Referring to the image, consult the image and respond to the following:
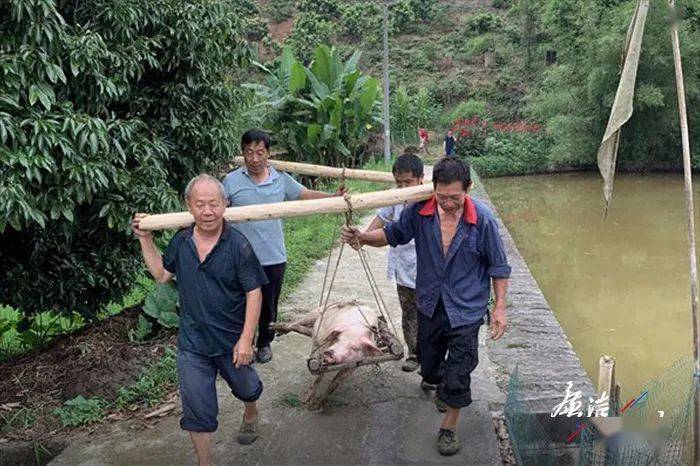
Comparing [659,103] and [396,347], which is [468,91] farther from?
[396,347]

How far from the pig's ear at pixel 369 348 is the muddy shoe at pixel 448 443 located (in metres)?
0.54

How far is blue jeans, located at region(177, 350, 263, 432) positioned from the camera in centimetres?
320

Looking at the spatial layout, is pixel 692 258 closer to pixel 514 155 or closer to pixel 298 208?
pixel 298 208

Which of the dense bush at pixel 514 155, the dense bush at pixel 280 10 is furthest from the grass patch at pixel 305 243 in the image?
the dense bush at pixel 280 10

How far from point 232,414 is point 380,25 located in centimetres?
3100

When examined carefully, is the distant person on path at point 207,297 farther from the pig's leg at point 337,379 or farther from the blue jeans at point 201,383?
the pig's leg at point 337,379

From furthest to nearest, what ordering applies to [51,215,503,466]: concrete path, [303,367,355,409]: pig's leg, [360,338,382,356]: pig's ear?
[303,367,355,409]: pig's leg
[360,338,382,356]: pig's ear
[51,215,503,466]: concrete path

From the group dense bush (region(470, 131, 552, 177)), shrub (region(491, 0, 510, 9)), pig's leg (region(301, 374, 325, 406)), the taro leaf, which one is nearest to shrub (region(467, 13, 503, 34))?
shrub (region(491, 0, 510, 9))

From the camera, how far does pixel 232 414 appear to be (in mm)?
4102

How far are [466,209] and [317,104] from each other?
29.1ft

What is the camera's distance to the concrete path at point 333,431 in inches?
141

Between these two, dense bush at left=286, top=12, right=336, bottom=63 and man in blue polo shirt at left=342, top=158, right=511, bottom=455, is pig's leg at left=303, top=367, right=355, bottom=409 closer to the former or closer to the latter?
man in blue polo shirt at left=342, top=158, right=511, bottom=455

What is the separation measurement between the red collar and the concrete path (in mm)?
1225

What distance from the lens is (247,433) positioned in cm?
373
